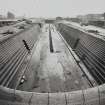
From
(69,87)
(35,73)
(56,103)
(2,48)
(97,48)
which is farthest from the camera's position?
(97,48)

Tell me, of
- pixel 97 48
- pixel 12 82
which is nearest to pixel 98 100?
pixel 12 82

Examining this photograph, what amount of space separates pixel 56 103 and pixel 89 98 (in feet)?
6.31

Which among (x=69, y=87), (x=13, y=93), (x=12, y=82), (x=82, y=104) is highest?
(x=13, y=93)

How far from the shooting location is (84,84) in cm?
1373

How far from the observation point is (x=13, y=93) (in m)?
7.81

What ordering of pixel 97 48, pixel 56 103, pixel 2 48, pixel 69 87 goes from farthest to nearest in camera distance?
pixel 97 48 < pixel 2 48 < pixel 69 87 < pixel 56 103

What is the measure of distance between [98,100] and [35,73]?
9.83 m

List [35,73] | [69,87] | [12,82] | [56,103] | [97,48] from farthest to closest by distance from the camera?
1. [97,48]
2. [35,73]
3. [69,87]
4. [12,82]
5. [56,103]

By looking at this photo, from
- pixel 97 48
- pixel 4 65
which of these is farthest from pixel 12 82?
pixel 97 48

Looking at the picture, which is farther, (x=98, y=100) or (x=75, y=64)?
(x=75, y=64)

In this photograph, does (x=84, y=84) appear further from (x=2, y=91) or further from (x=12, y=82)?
(x=2, y=91)

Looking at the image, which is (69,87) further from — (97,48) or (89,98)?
(97,48)

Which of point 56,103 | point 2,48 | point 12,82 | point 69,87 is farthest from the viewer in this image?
point 2,48

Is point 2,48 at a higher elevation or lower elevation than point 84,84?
higher
